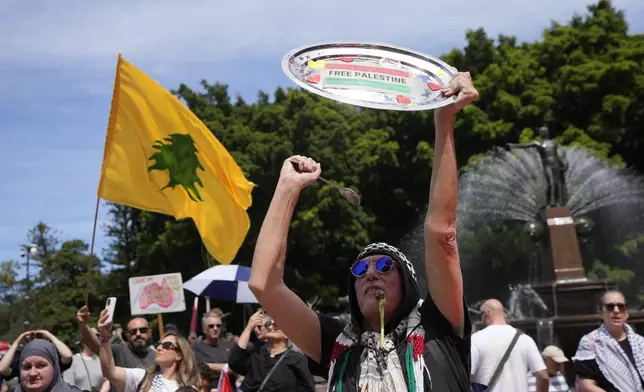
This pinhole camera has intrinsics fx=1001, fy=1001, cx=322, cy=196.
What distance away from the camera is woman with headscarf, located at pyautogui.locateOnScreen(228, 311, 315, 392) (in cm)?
884

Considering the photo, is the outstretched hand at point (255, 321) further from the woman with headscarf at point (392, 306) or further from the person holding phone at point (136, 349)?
the woman with headscarf at point (392, 306)

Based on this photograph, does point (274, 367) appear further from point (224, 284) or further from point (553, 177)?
point (553, 177)

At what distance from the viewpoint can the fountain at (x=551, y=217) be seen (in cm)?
1548

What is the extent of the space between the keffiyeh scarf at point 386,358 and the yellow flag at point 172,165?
19.5 feet

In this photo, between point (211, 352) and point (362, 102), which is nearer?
point (362, 102)

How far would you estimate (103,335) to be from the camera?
732cm

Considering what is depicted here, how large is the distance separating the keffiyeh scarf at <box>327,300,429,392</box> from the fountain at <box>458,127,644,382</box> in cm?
1215

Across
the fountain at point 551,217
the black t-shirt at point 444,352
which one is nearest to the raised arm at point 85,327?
the black t-shirt at point 444,352

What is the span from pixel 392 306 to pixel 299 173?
2.00 feet

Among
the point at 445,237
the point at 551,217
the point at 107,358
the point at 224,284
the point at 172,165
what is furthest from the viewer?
the point at 551,217

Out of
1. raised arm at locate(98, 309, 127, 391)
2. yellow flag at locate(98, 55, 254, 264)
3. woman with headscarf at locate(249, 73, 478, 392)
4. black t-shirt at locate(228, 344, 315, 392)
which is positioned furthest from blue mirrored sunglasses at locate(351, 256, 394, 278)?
yellow flag at locate(98, 55, 254, 264)

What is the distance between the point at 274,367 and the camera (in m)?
8.88

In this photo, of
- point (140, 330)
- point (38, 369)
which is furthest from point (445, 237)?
point (140, 330)

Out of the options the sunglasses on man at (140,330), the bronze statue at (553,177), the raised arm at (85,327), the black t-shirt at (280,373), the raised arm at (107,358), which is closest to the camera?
the raised arm at (107,358)
